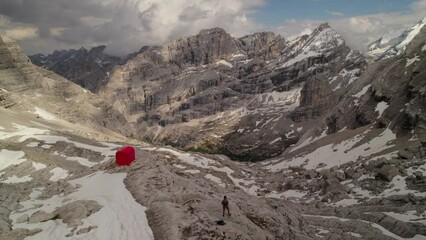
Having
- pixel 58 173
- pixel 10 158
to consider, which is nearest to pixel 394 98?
pixel 58 173

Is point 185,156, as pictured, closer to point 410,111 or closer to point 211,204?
point 410,111

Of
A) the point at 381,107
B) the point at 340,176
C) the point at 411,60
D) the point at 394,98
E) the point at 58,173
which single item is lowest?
the point at 340,176

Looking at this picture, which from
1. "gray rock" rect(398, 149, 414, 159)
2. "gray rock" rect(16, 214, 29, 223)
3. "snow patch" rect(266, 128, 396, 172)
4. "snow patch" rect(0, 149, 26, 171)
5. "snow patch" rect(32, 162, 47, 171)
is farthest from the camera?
"snow patch" rect(266, 128, 396, 172)

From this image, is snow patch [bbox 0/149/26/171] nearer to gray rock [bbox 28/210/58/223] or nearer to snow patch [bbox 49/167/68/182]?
snow patch [bbox 49/167/68/182]

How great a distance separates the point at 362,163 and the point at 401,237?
1218 inches

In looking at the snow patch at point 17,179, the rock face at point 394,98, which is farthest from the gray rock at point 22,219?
the rock face at point 394,98

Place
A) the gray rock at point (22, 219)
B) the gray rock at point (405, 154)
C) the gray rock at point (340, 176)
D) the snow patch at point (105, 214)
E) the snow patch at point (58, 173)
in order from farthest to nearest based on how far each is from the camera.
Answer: the gray rock at point (340, 176)
the snow patch at point (58, 173)
the gray rock at point (405, 154)
the gray rock at point (22, 219)
the snow patch at point (105, 214)

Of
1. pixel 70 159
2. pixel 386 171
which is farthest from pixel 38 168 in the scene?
pixel 386 171

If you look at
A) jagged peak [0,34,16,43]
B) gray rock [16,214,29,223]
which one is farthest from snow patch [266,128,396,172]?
jagged peak [0,34,16,43]

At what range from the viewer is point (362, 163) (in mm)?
67188

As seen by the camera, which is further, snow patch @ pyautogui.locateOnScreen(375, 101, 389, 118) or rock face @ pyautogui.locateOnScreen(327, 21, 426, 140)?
snow patch @ pyautogui.locateOnScreen(375, 101, 389, 118)

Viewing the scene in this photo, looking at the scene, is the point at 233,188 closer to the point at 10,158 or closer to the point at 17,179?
the point at 17,179

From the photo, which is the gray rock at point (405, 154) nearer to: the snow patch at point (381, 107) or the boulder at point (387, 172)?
the boulder at point (387, 172)

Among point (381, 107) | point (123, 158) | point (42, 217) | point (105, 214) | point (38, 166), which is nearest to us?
point (105, 214)
